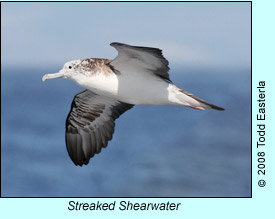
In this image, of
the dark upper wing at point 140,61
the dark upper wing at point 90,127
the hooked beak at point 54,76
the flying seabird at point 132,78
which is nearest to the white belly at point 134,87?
the flying seabird at point 132,78

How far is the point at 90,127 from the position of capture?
1230cm

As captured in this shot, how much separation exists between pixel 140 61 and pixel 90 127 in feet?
7.87

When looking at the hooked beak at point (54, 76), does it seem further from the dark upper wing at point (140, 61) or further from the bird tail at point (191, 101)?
the bird tail at point (191, 101)

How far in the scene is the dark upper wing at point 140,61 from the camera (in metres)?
10.1

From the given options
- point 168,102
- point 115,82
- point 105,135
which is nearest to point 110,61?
point 115,82

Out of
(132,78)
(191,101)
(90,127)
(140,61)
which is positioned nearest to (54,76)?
(132,78)

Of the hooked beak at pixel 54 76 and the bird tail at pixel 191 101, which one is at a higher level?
the hooked beak at pixel 54 76

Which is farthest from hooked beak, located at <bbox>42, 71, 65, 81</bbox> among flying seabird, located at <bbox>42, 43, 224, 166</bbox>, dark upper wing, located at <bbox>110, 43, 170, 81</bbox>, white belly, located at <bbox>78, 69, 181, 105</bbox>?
dark upper wing, located at <bbox>110, 43, 170, 81</bbox>

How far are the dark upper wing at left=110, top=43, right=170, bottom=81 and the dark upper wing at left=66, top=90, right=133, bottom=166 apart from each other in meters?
1.70

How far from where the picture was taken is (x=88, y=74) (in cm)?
1048

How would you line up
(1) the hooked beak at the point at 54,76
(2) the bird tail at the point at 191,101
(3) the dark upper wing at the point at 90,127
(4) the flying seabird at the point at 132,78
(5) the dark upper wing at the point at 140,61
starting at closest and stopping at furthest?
(5) the dark upper wing at the point at 140,61 < (4) the flying seabird at the point at 132,78 < (2) the bird tail at the point at 191,101 < (1) the hooked beak at the point at 54,76 < (3) the dark upper wing at the point at 90,127

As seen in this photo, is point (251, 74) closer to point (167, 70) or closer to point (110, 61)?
point (167, 70)

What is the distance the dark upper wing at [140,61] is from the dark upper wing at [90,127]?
170cm
